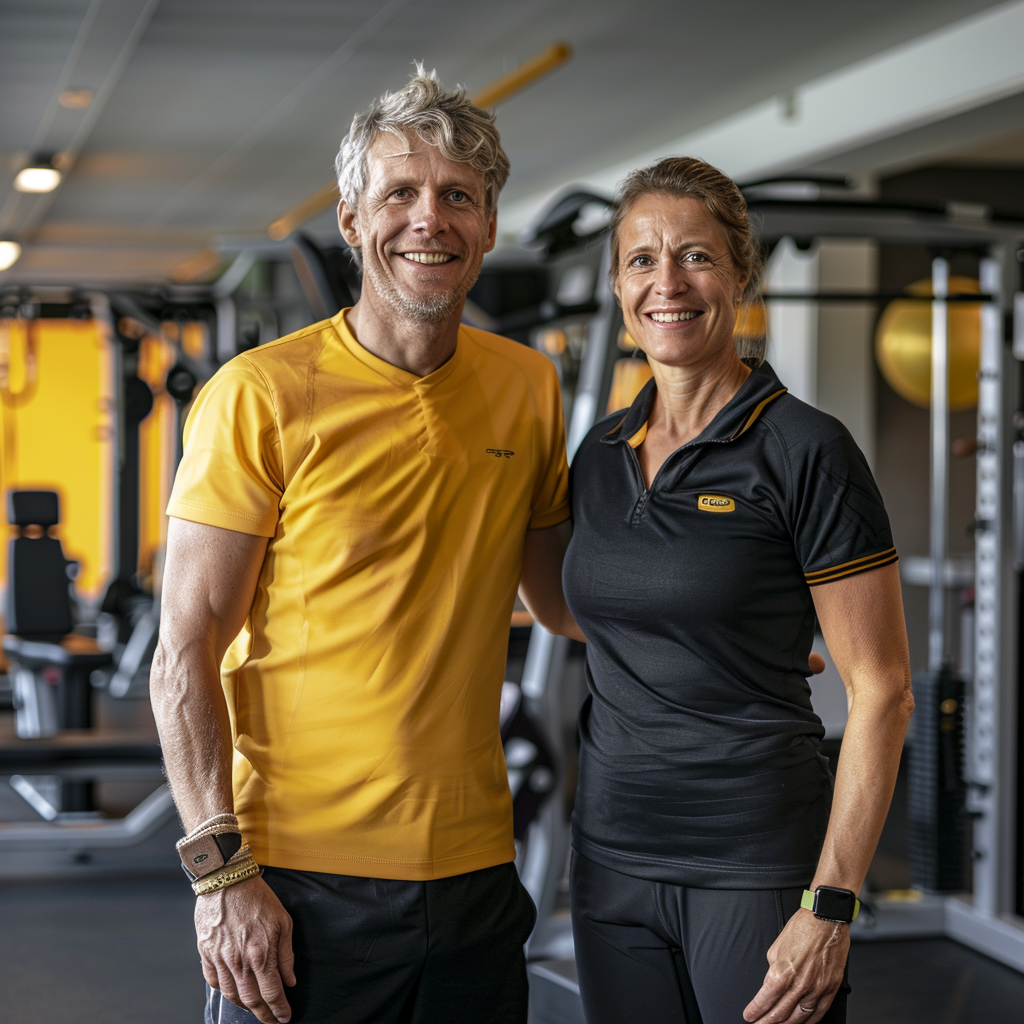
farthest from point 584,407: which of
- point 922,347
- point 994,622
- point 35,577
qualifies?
point 35,577

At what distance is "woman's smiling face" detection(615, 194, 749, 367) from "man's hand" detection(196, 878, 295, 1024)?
75 centimetres

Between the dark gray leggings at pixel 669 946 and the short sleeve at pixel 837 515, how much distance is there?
0.36 m

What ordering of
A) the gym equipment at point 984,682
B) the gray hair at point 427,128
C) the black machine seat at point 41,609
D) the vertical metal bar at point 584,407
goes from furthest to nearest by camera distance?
the black machine seat at point 41,609 < the gym equipment at point 984,682 < the vertical metal bar at point 584,407 < the gray hair at point 427,128

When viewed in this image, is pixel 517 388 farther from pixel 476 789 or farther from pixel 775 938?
pixel 775 938

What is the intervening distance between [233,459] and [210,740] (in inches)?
11.9

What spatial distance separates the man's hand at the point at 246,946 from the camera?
49.0 inches

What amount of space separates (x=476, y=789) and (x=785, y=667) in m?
0.38

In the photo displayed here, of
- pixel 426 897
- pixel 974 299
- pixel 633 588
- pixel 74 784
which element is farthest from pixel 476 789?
pixel 74 784

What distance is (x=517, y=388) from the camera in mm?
1511

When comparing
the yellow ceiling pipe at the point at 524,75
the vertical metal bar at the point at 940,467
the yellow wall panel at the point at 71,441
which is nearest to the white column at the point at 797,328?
the yellow ceiling pipe at the point at 524,75

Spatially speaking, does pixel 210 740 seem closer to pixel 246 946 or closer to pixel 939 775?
pixel 246 946

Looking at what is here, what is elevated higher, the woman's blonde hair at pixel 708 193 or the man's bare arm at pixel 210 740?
the woman's blonde hair at pixel 708 193

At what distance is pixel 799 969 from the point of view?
1225mm

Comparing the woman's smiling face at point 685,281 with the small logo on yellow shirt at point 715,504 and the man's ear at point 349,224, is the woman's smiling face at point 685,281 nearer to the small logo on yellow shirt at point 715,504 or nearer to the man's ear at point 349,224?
the small logo on yellow shirt at point 715,504
